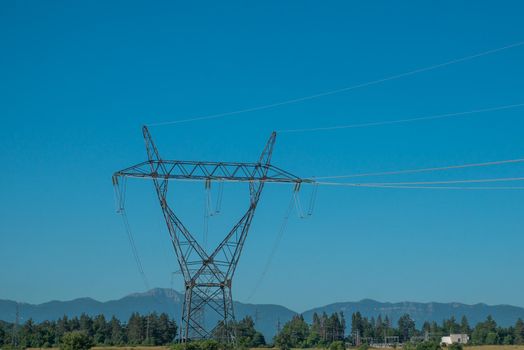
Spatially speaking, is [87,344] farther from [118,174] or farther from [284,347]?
[284,347]

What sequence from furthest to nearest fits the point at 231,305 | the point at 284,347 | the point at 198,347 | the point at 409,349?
the point at 284,347, the point at 409,349, the point at 198,347, the point at 231,305

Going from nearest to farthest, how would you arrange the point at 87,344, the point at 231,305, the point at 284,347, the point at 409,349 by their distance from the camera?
the point at 231,305 < the point at 87,344 < the point at 409,349 < the point at 284,347

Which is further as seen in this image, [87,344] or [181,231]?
[87,344]

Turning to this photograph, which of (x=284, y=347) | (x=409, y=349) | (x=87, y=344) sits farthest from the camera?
(x=284, y=347)

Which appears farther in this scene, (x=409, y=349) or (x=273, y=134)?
(x=409, y=349)

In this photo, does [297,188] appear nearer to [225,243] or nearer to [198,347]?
[225,243]

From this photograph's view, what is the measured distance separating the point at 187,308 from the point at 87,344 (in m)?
47.6

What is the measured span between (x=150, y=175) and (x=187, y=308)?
11163mm

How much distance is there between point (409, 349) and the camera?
5797 inches

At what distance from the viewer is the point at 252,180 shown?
237 feet

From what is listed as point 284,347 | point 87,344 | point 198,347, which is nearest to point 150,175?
point 198,347

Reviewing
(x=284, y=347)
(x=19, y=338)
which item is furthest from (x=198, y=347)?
(x=19, y=338)

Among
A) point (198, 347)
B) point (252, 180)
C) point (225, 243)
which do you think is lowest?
point (198, 347)

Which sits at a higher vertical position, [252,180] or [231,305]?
[252,180]
